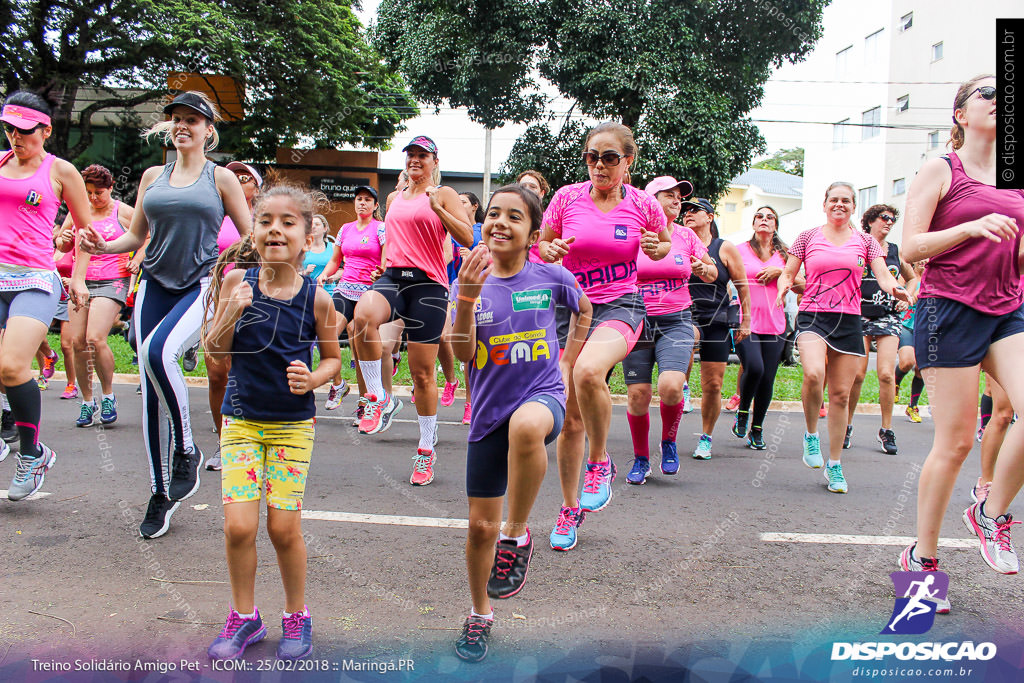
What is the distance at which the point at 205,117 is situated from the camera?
4.05 metres

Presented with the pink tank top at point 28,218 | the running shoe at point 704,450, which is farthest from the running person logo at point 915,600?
the pink tank top at point 28,218

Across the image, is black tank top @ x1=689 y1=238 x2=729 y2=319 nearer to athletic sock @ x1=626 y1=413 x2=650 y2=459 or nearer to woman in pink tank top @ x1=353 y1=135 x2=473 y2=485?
athletic sock @ x1=626 y1=413 x2=650 y2=459

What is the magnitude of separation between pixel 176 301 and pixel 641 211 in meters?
2.54

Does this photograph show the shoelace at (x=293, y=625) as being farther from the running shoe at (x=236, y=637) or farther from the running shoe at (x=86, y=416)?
the running shoe at (x=86, y=416)

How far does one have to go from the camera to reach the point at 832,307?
19.0ft

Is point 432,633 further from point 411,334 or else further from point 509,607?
point 411,334

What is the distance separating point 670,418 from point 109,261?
5.02 metres

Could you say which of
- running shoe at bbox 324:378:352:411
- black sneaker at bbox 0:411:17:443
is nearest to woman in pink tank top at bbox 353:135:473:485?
running shoe at bbox 324:378:352:411

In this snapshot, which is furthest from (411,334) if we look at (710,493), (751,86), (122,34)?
(122,34)

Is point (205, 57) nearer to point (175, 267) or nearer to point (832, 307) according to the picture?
point (175, 267)

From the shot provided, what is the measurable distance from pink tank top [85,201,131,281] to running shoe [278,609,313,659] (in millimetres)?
5258

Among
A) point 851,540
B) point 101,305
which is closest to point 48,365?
point 101,305

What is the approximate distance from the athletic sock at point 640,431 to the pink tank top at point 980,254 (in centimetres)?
A: 220

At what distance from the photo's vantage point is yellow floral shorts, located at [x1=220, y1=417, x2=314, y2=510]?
262 cm
